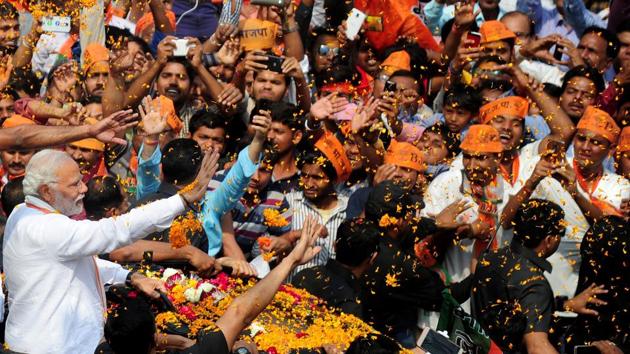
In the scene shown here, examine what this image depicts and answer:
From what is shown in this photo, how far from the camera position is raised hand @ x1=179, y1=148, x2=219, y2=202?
7367 mm

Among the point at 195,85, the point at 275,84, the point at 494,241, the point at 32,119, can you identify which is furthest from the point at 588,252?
the point at 32,119

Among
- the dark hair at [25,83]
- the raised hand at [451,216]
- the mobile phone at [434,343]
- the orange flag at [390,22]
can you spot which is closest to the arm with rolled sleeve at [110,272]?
the mobile phone at [434,343]

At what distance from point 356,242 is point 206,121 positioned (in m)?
2.63

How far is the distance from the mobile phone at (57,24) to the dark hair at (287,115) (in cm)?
318

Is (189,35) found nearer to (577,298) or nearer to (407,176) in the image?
(407,176)

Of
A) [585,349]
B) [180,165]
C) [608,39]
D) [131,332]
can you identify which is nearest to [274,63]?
[180,165]

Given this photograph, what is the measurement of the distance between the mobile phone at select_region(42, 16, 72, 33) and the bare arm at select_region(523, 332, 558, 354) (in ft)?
21.6

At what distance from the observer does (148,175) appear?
31.8ft

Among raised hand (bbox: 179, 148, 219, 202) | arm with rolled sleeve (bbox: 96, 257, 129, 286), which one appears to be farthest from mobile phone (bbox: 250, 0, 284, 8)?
arm with rolled sleeve (bbox: 96, 257, 129, 286)

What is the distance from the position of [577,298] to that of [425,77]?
4.25 meters

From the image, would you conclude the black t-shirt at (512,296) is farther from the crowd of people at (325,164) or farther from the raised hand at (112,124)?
the raised hand at (112,124)

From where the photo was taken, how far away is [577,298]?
8.88m

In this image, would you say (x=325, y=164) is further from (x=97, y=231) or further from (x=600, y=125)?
(x=97, y=231)

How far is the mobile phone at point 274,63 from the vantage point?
11.2 m
